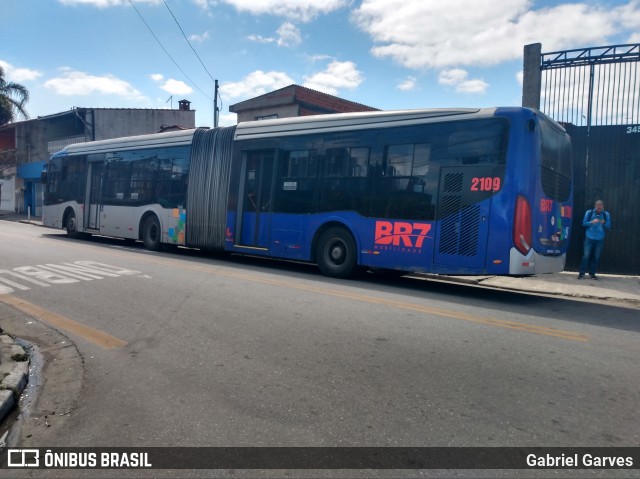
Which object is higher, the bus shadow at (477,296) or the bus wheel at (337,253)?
the bus wheel at (337,253)

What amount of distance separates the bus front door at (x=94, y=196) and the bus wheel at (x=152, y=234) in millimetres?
2814

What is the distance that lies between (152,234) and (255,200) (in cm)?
451

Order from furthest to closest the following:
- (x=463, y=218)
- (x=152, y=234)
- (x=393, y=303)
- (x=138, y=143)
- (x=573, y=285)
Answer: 1. (x=138, y=143)
2. (x=152, y=234)
3. (x=573, y=285)
4. (x=463, y=218)
5. (x=393, y=303)

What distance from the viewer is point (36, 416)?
11.4 feet

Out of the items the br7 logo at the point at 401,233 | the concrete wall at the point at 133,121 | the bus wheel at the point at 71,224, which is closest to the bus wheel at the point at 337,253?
the br7 logo at the point at 401,233

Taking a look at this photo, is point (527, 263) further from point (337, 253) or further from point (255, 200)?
point (255, 200)

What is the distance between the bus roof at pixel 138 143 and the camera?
42.7 ft

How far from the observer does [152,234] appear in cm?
1383

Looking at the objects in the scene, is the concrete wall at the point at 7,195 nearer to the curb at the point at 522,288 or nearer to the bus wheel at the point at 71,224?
the bus wheel at the point at 71,224

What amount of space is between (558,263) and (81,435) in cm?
804

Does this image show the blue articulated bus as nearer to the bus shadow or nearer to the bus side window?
the bus side window

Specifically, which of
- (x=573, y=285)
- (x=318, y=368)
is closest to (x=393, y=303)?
(x=318, y=368)

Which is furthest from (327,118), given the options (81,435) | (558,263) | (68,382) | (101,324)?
(81,435)

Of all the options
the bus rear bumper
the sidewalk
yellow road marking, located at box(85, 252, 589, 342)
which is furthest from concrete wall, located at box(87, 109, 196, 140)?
the bus rear bumper
